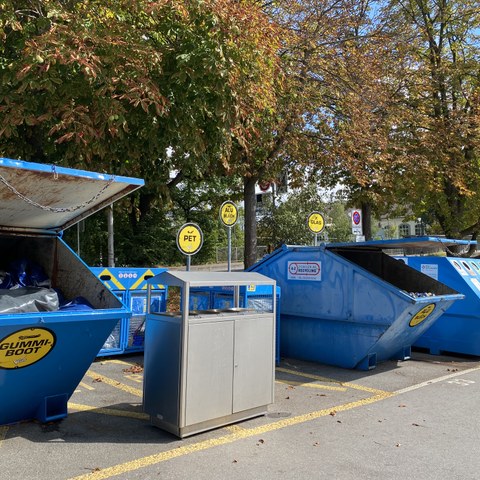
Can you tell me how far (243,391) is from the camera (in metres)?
4.62

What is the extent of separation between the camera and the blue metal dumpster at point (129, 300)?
749 cm

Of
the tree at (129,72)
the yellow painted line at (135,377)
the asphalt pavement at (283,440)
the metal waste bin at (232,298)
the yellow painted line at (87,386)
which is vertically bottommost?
the asphalt pavement at (283,440)

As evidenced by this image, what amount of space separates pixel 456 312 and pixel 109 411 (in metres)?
5.78

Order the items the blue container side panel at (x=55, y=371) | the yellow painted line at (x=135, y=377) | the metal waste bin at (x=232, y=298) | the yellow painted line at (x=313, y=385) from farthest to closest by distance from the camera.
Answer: the metal waste bin at (x=232, y=298) → the yellow painted line at (x=135, y=377) → the yellow painted line at (x=313, y=385) → the blue container side panel at (x=55, y=371)

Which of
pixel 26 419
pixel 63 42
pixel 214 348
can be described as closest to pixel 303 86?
pixel 63 42

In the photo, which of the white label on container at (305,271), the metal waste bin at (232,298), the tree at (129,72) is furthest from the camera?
the white label on container at (305,271)

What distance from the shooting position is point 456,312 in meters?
8.02

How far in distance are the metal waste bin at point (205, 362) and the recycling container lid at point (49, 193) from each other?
0.94 metres

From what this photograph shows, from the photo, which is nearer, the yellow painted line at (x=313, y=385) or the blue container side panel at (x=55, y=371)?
the blue container side panel at (x=55, y=371)

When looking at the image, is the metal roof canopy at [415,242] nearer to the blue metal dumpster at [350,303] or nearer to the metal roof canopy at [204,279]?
the blue metal dumpster at [350,303]

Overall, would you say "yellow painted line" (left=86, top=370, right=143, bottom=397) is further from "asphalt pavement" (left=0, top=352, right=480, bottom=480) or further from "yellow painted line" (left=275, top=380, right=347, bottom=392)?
"yellow painted line" (left=275, top=380, right=347, bottom=392)

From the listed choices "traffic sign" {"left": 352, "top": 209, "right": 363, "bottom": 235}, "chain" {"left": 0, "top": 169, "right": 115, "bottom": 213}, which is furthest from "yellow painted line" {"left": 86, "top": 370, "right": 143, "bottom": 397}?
"traffic sign" {"left": 352, "top": 209, "right": 363, "bottom": 235}

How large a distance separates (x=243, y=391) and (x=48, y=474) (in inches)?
71.1

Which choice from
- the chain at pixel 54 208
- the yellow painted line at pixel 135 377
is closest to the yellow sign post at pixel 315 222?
the yellow painted line at pixel 135 377
